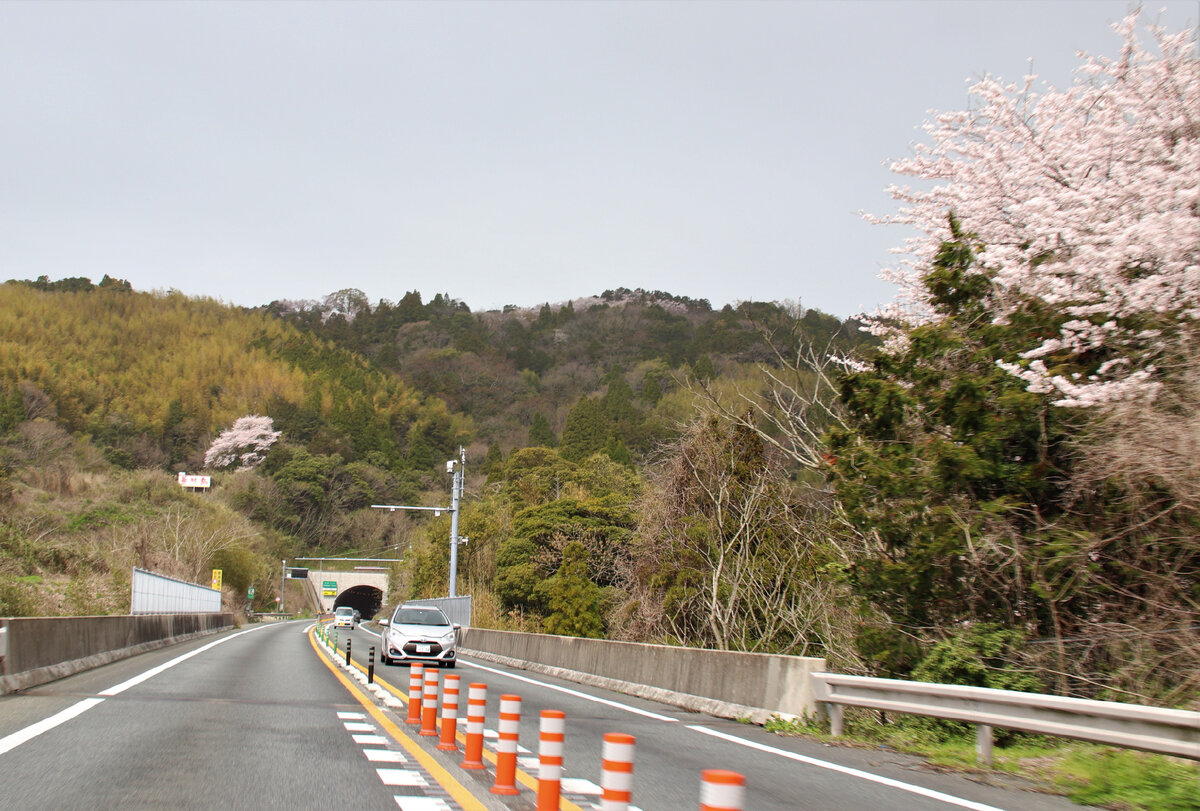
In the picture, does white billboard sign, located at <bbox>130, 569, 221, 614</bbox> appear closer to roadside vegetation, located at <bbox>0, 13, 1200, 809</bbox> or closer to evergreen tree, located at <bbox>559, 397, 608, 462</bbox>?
roadside vegetation, located at <bbox>0, 13, 1200, 809</bbox>

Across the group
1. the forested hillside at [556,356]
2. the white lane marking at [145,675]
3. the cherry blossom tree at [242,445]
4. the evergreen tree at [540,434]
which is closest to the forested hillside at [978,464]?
the white lane marking at [145,675]

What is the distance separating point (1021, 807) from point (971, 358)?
293 inches

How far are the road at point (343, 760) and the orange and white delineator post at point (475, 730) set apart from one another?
0.13 m

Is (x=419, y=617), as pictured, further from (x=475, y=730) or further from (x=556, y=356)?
(x=556, y=356)

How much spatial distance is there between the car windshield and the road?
397 inches

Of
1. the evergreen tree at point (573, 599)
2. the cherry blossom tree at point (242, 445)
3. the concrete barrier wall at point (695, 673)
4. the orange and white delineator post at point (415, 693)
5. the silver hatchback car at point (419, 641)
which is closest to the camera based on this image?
the orange and white delineator post at point (415, 693)

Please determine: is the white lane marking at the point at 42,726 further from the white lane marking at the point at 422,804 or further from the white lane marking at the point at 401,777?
the white lane marking at the point at 422,804

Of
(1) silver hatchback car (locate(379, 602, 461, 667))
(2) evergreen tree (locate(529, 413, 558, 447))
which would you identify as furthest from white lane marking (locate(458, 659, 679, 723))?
(2) evergreen tree (locate(529, 413, 558, 447))

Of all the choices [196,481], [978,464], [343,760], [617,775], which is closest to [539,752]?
[343,760]

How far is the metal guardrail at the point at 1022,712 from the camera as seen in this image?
7320 mm

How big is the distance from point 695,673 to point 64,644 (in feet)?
34.4

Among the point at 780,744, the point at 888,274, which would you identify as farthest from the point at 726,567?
the point at 780,744

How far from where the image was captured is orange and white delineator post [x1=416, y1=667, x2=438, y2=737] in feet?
33.1

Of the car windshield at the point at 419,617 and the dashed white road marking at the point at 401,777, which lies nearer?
the dashed white road marking at the point at 401,777
